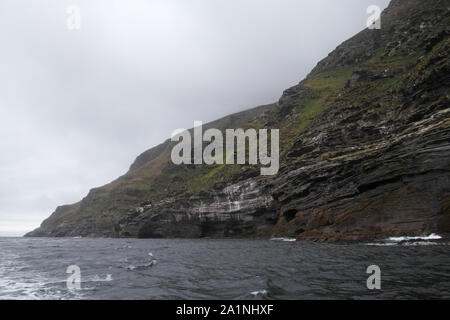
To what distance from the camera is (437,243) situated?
97.5 feet

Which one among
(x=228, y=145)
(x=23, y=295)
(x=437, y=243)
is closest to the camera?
(x=23, y=295)

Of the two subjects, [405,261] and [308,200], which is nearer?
[405,261]

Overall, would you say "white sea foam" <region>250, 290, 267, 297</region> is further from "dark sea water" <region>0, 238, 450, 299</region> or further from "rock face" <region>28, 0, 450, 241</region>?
"rock face" <region>28, 0, 450, 241</region>

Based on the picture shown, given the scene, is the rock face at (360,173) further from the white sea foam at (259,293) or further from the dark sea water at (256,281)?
the white sea foam at (259,293)

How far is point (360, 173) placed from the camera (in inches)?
1847

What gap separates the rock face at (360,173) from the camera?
37812 mm

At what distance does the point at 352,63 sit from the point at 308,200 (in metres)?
112

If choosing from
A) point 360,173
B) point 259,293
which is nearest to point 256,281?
point 259,293

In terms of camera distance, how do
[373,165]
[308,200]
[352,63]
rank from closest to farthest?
[373,165], [308,200], [352,63]

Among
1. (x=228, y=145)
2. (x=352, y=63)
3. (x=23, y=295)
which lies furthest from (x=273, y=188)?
(x=352, y=63)
